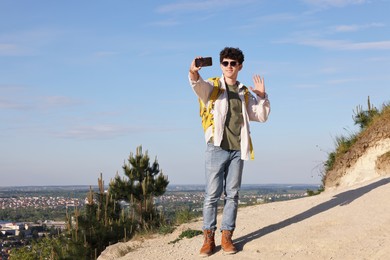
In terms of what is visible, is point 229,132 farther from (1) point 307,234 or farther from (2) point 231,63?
(1) point 307,234

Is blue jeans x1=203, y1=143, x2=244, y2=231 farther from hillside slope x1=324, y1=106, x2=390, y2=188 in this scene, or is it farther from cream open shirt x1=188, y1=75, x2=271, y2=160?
hillside slope x1=324, y1=106, x2=390, y2=188

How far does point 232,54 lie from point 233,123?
86 centimetres

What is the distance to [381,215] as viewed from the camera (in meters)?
8.06

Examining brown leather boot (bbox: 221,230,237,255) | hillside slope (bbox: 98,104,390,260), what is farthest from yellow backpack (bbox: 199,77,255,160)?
hillside slope (bbox: 98,104,390,260)

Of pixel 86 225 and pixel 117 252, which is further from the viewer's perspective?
pixel 86 225

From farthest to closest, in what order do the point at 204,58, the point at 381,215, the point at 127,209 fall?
the point at 127,209, the point at 381,215, the point at 204,58

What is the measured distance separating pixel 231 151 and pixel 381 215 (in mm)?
2797

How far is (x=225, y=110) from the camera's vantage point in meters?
6.74

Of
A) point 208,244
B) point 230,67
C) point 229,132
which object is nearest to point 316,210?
point 208,244

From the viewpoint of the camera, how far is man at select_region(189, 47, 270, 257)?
22.1 feet

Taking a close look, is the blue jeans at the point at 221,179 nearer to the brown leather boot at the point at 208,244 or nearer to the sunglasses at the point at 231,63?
the brown leather boot at the point at 208,244

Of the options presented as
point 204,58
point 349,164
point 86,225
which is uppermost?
point 204,58

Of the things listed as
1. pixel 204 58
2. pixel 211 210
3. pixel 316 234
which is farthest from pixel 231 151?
pixel 316 234

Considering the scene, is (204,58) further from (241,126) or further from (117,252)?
(117,252)
